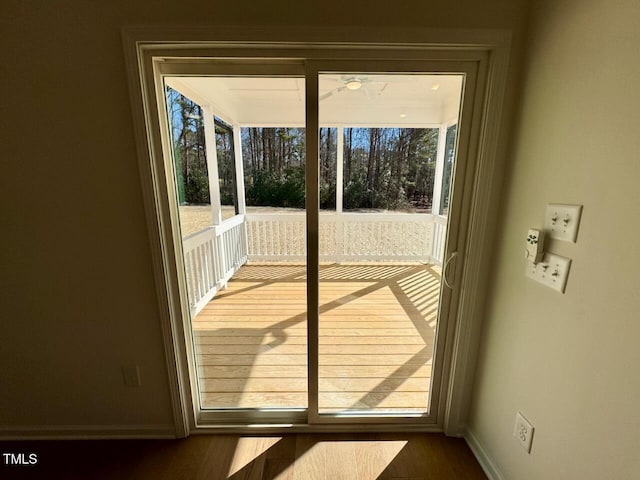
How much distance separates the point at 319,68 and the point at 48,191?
1.33 m

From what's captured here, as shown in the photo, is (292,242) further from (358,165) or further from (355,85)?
(355,85)

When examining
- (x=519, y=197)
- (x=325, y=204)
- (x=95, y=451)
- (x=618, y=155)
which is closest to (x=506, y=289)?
(x=519, y=197)

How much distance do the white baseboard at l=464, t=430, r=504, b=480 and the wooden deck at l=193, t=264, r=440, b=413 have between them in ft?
0.83

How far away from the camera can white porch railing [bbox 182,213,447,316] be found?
6.95 ft

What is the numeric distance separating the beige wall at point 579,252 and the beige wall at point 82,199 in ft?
1.07

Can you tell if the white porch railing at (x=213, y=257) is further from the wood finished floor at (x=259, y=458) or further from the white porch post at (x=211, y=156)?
the wood finished floor at (x=259, y=458)

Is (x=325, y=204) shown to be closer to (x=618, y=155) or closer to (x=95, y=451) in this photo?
(x=618, y=155)

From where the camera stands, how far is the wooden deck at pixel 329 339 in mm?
1704

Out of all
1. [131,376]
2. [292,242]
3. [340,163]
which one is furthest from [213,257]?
[340,163]

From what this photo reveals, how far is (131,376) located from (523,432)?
1893 mm

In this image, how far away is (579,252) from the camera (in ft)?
2.72

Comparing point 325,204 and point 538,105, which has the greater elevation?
point 538,105

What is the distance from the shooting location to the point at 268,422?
1528mm

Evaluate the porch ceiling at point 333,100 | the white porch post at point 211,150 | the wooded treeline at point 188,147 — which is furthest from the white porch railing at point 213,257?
the porch ceiling at point 333,100
